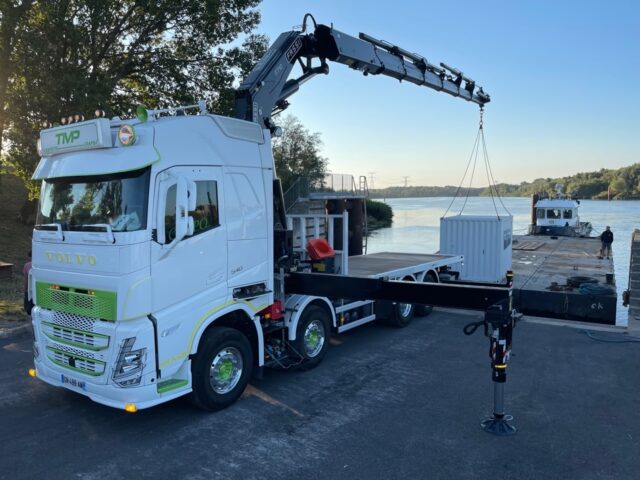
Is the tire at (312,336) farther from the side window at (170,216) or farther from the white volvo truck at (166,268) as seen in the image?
the side window at (170,216)

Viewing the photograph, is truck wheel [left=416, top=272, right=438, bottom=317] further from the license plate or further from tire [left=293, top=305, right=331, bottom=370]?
the license plate

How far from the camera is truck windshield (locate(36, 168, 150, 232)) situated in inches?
201

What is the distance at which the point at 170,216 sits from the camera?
17.2 ft

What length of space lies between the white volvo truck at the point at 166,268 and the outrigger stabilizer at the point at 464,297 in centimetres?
3

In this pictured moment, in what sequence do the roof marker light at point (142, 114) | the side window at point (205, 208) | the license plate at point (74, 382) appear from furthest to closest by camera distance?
the side window at point (205, 208) < the roof marker light at point (142, 114) < the license plate at point (74, 382)

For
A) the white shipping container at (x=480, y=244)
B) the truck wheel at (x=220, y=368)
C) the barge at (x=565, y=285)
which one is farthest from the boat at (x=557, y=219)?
the truck wheel at (x=220, y=368)

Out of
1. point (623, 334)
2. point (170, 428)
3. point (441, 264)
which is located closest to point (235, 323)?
point (170, 428)

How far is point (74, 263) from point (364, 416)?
3.70 metres

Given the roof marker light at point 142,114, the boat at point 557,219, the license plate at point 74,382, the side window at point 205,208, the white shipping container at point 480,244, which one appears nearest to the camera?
the license plate at point 74,382

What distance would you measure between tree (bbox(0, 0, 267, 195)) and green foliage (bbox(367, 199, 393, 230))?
161 ft

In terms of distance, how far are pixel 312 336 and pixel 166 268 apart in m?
2.98

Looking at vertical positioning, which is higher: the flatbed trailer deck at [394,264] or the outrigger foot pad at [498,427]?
the flatbed trailer deck at [394,264]

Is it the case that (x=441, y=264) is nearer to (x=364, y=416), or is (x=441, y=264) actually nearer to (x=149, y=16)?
(x=364, y=416)

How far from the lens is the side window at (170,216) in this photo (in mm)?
5195
